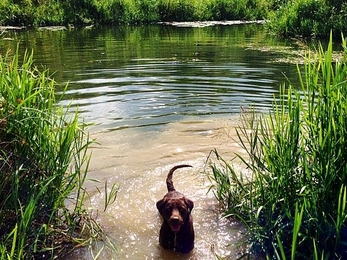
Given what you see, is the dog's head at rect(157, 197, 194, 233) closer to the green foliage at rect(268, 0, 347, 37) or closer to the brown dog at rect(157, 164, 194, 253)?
the brown dog at rect(157, 164, 194, 253)

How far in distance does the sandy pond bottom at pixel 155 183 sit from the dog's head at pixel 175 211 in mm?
339

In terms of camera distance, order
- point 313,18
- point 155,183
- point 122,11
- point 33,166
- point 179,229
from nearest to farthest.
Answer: point 33,166, point 179,229, point 155,183, point 313,18, point 122,11

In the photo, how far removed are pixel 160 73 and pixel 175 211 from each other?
7.94 metres

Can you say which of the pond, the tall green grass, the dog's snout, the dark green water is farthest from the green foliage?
the dog's snout

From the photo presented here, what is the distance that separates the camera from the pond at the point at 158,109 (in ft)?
13.6

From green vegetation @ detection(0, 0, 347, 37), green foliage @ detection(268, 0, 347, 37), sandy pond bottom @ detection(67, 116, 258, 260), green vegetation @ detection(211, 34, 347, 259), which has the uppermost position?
green vegetation @ detection(0, 0, 347, 37)

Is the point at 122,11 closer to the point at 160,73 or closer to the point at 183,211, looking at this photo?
the point at 160,73

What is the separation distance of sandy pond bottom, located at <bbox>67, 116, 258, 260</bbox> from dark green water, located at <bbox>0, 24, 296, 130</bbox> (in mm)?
659

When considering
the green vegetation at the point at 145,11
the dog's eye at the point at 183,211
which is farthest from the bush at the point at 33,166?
the green vegetation at the point at 145,11

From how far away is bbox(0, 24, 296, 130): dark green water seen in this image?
809cm

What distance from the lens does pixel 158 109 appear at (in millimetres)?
8164

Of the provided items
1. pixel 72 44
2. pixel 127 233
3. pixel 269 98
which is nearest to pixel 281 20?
pixel 72 44

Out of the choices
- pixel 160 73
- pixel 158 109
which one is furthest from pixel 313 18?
pixel 158 109

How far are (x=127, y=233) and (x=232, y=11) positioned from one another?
2727cm
